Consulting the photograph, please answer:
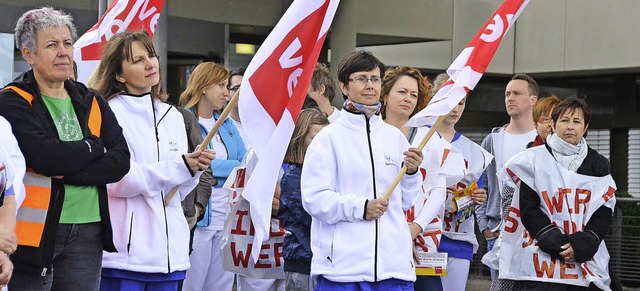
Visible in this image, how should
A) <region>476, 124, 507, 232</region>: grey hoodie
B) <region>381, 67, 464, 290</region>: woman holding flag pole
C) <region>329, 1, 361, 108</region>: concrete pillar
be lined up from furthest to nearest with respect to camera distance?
<region>329, 1, 361, 108</region>: concrete pillar, <region>476, 124, 507, 232</region>: grey hoodie, <region>381, 67, 464, 290</region>: woman holding flag pole

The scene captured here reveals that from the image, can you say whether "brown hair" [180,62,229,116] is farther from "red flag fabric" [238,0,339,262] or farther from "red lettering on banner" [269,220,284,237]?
"red flag fabric" [238,0,339,262]

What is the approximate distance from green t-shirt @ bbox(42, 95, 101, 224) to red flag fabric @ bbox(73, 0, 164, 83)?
7.59 feet

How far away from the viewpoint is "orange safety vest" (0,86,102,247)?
19.6 feet

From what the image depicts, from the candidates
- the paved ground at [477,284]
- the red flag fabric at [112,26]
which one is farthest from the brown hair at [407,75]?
the paved ground at [477,284]

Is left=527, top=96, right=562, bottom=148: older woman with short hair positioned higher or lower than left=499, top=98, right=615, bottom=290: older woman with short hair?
higher

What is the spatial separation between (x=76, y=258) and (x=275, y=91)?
1445 millimetres

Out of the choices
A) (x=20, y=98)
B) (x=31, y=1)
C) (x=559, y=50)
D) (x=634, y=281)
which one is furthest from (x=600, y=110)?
(x=20, y=98)

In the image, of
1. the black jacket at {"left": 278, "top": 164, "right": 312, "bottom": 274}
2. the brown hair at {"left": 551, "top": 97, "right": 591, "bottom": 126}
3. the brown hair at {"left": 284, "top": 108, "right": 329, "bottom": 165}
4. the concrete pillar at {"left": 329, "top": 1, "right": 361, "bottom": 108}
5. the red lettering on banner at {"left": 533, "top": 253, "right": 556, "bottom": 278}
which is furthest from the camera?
the concrete pillar at {"left": 329, "top": 1, "right": 361, "bottom": 108}

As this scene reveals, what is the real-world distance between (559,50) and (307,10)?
13812 mm

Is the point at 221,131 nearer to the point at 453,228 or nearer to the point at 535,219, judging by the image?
the point at 453,228

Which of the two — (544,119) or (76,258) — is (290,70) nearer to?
(76,258)

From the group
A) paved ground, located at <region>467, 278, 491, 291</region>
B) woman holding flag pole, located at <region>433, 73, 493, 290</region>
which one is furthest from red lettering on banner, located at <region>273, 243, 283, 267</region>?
paved ground, located at <region>467, 278, 491, 291</region>

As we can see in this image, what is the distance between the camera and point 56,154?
601 centimetres

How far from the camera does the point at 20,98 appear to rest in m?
6.11
